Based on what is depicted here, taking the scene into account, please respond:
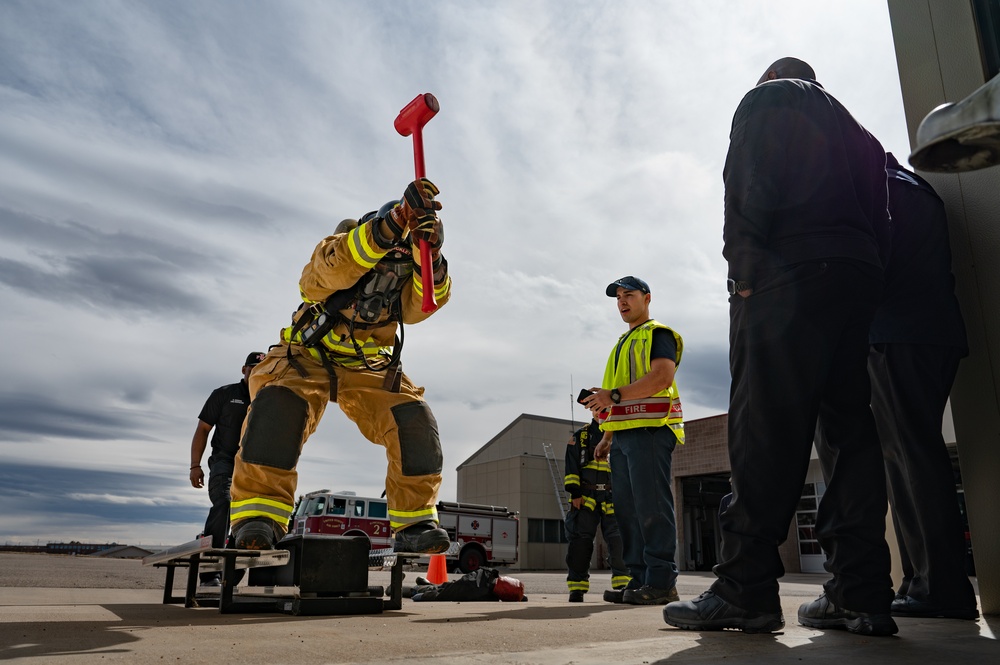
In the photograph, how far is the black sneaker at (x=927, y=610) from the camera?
2.59m

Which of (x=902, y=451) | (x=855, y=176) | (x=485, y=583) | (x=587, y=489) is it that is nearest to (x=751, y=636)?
(x=902, y=451)

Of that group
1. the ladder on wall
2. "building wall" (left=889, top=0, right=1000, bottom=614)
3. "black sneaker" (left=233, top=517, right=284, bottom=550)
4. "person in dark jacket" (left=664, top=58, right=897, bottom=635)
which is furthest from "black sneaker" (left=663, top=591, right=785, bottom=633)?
the ladder on wall

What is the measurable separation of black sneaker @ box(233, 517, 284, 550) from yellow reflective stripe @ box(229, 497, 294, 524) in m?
0.03

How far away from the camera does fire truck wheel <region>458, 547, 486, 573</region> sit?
22.0m

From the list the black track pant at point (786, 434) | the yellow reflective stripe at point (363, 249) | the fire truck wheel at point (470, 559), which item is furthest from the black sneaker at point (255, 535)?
the fire truck wheel at point (470, 559)

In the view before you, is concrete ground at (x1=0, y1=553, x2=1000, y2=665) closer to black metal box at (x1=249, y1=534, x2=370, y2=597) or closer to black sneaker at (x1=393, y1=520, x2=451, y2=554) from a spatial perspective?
black metal box at (x1=249, y1=534, x2=370, y2=597)

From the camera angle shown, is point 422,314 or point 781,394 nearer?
point 781,394

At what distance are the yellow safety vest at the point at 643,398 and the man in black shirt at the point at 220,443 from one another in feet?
9.39

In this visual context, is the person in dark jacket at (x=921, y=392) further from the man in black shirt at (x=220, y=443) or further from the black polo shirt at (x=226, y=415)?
the black polo shirt at (x=226, y=415)

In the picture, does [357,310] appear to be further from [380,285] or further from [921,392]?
[921,392]

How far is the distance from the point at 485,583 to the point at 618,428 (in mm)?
1329

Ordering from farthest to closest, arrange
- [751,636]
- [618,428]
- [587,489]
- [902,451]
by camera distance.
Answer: [587,489] → [618,428] → [902,451] → [751,636]

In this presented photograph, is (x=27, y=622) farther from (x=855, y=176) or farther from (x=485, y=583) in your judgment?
(x=855, y=176)

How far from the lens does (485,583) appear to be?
4539mm
